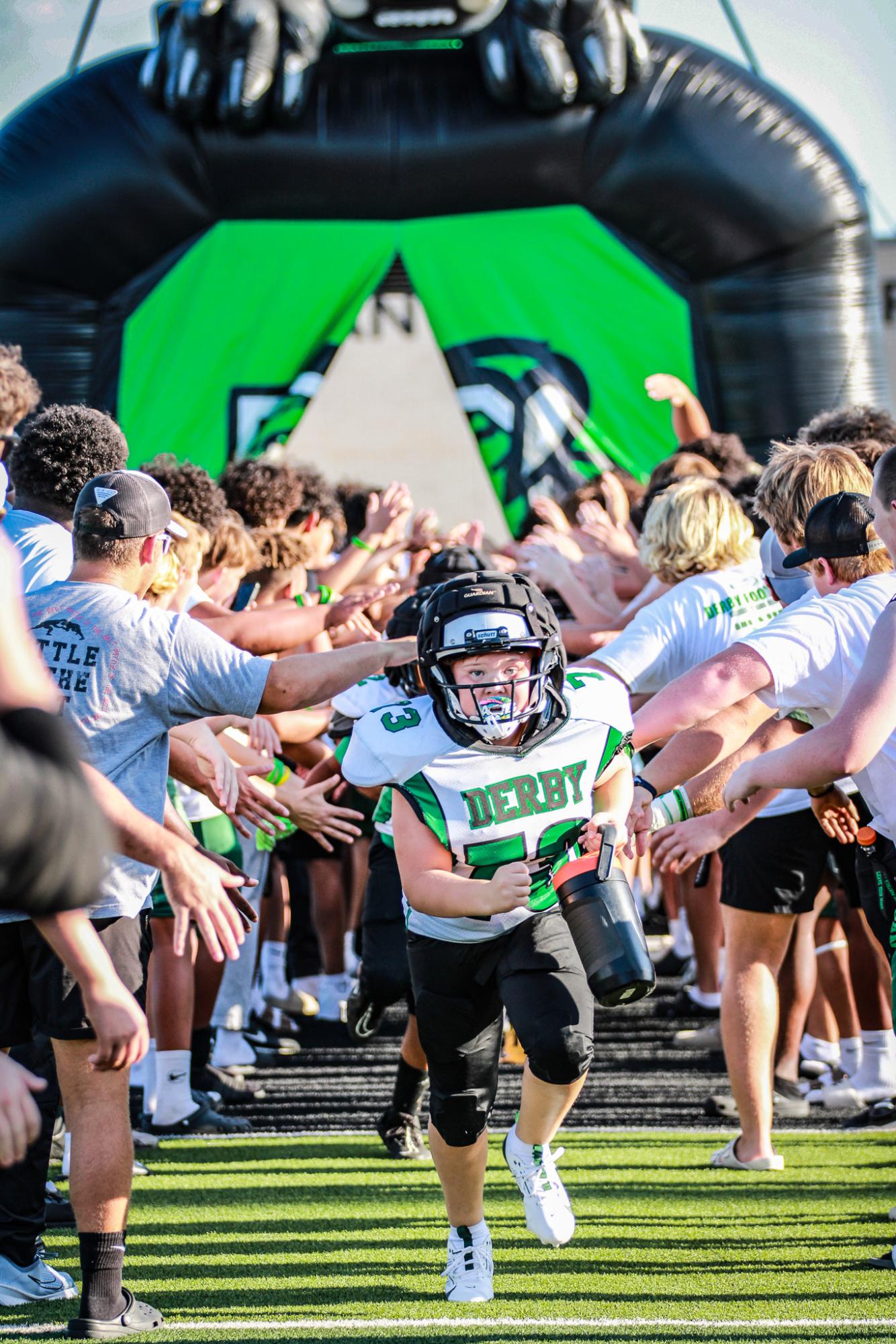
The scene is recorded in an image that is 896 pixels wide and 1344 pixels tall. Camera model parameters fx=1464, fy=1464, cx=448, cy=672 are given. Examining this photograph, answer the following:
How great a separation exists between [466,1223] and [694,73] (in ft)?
27.4

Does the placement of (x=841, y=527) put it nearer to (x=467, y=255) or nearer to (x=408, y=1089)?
(x=408, y=1089)

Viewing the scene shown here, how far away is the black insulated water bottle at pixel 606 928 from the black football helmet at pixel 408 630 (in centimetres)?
100

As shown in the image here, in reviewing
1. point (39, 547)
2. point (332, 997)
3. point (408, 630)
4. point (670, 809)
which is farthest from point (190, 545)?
point (332, 997)

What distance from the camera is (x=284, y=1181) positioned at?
4.39 meters

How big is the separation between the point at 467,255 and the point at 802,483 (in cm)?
706

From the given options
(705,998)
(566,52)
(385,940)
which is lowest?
(705,998)

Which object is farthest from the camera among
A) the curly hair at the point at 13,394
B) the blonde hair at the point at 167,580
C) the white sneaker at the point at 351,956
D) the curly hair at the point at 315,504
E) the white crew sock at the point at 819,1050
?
the white sneaker at the point at 351,956

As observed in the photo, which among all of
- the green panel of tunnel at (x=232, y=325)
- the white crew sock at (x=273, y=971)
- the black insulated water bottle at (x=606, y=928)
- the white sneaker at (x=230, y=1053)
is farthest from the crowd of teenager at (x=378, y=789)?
the green panel of tunnel at (x=232, y=325)

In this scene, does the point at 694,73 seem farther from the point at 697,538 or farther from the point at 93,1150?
the point at 93,1150

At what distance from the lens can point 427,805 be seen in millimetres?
3189

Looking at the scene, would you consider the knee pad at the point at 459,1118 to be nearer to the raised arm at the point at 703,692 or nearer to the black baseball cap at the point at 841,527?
the raised arm at the point at 703,692

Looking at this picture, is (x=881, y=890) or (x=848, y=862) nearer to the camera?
(x=881, y=890)

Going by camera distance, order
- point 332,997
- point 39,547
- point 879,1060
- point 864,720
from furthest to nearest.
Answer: point 332,997 → point 879,1060 → point 39,547 → point 864,720

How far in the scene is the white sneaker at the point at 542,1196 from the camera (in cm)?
345
